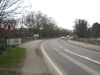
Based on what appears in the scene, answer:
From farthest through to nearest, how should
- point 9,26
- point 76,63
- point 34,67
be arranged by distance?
point 76,63
point 9,26
point 34,67

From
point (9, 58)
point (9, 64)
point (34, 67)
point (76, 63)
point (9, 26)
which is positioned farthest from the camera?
point (9, 58)

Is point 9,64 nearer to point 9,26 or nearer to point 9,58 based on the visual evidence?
point 9,26

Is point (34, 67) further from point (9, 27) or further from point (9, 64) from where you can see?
point (9, 27)

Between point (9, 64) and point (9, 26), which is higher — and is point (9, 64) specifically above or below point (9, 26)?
below

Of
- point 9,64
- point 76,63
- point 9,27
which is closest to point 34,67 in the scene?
point 9,64

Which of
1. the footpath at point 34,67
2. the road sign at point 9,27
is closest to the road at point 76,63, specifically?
the footpath at point 34,67

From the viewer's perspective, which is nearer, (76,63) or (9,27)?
A: (9,27)

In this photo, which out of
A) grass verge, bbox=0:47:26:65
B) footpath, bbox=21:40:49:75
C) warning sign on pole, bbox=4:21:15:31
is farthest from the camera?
warning sign on pole, bbox=4:21:15:31

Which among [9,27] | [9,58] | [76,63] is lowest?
[76,63]

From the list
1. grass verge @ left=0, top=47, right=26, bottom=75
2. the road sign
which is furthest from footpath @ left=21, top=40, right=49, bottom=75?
the road sign

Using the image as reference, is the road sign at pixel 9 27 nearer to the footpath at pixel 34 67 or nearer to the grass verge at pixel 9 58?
the grass verge at pixel 9 58

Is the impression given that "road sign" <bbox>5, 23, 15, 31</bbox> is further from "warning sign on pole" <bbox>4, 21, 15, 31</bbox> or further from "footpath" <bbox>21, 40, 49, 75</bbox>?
"footpath" <bbox>21, 40, 49, 75</bbox>

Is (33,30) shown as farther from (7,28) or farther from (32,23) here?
(7,28)

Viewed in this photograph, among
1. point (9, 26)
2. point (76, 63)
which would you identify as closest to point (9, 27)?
point (9, 26)
